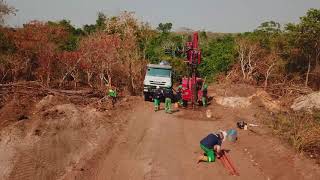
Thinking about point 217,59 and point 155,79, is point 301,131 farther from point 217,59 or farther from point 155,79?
point 217,59

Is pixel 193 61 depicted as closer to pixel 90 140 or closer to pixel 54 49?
pixel 90 140

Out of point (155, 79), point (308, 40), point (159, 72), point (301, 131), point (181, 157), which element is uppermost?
point (308, 40)

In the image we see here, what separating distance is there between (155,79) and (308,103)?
9.51 metres

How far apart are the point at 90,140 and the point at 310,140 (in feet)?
29.1

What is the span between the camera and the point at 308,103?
23.7m

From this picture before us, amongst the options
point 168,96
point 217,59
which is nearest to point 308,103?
point 168,96

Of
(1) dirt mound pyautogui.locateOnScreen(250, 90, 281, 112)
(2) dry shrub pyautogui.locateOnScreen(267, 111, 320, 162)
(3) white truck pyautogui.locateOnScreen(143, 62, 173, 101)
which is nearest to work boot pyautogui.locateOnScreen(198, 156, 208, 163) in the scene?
(2) dry shrub pyautogui.locateOnScreen(267, 111, 320, 162)

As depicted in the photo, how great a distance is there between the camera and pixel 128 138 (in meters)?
18.3

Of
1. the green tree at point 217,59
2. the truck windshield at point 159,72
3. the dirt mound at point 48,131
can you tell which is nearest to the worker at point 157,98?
the truck windshield at point 159,72

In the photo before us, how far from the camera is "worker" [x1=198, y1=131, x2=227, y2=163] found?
14.8 metres

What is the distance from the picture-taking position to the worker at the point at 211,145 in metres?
14.8

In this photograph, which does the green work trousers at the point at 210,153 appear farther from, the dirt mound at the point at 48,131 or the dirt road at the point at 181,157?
the dirt mound at the point at 48,131

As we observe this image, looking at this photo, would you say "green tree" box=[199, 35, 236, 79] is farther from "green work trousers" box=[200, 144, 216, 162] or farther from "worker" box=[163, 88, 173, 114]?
"green work trousers" box=[200, 144, 216, 162]

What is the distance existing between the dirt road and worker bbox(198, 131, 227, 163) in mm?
258
